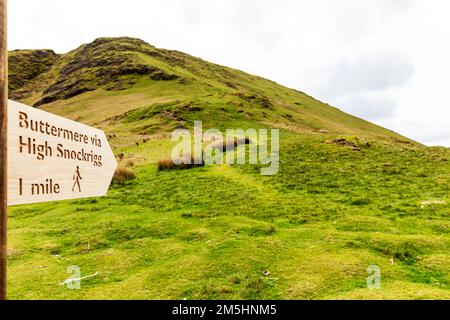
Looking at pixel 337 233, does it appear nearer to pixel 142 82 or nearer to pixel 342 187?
pixel 342 187

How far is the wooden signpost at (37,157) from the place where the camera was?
3.10 metres

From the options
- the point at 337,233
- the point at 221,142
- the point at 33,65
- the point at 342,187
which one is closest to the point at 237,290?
the point at 337,233

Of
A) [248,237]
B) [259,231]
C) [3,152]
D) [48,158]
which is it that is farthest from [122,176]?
[3,152]

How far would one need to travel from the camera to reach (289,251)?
33.7ft

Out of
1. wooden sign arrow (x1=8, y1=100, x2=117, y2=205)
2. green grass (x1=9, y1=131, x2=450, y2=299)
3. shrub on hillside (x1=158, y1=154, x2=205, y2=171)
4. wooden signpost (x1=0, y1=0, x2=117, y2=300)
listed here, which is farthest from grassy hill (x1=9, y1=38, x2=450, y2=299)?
wooden signpost (x1=0, y1=0, x2=117, y2=300)

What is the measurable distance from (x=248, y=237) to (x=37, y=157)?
27.9 ft

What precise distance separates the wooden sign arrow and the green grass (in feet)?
14.4

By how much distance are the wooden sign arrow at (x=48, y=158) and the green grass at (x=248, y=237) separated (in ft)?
14.4

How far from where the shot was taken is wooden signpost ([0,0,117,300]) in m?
3.10

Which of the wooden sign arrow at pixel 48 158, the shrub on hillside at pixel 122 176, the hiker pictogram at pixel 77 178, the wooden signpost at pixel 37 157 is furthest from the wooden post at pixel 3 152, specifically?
the shrub on hillside at pixel 122 176

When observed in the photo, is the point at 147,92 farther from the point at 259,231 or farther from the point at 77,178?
the point at 77,178

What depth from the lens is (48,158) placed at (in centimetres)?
388

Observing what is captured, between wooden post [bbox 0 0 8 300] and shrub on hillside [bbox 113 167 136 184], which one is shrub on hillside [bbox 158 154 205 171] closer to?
shrub on hillside [bbox 113 167 136 184]

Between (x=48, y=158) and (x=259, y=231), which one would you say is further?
(x=259, y=231)
